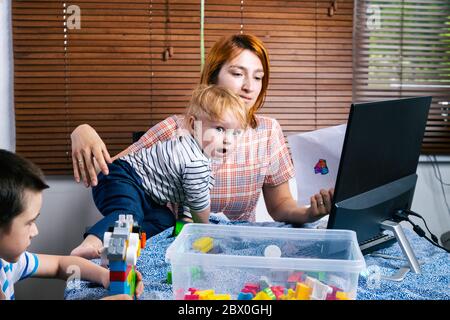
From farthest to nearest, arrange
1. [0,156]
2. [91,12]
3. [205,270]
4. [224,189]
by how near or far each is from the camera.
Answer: [91,12], [224,189], [0,156], [205,270]

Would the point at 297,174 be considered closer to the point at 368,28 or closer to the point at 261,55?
the point at 261,55

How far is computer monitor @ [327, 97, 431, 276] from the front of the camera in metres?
1.11

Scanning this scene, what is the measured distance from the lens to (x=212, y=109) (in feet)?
5.18

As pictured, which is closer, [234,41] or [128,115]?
[234,41]

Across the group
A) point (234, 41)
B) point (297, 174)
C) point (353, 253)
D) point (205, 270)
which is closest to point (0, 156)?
point (205, 270)

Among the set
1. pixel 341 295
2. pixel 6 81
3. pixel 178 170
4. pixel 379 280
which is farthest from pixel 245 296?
pixel 6 81

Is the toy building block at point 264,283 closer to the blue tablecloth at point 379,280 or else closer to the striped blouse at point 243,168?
the blue tablecloth at point 379,280

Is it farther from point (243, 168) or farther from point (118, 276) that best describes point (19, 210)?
point (243, 168)

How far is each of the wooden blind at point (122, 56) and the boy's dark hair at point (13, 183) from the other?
4.85 feet

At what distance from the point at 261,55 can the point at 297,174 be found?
1.94 ft

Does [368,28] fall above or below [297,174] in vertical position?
above

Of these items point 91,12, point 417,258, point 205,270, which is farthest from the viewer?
point 91,12

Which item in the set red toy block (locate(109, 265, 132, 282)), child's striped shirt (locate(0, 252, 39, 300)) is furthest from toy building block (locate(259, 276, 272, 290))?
child's striped shirt (locate(0, 252, 39, 300))

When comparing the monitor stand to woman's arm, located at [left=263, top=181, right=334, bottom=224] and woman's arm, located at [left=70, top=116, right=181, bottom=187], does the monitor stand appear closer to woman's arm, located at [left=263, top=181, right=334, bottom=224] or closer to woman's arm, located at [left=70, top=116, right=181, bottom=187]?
woman's arm, located at [left=263, top=181, right=334, bottom=224]
